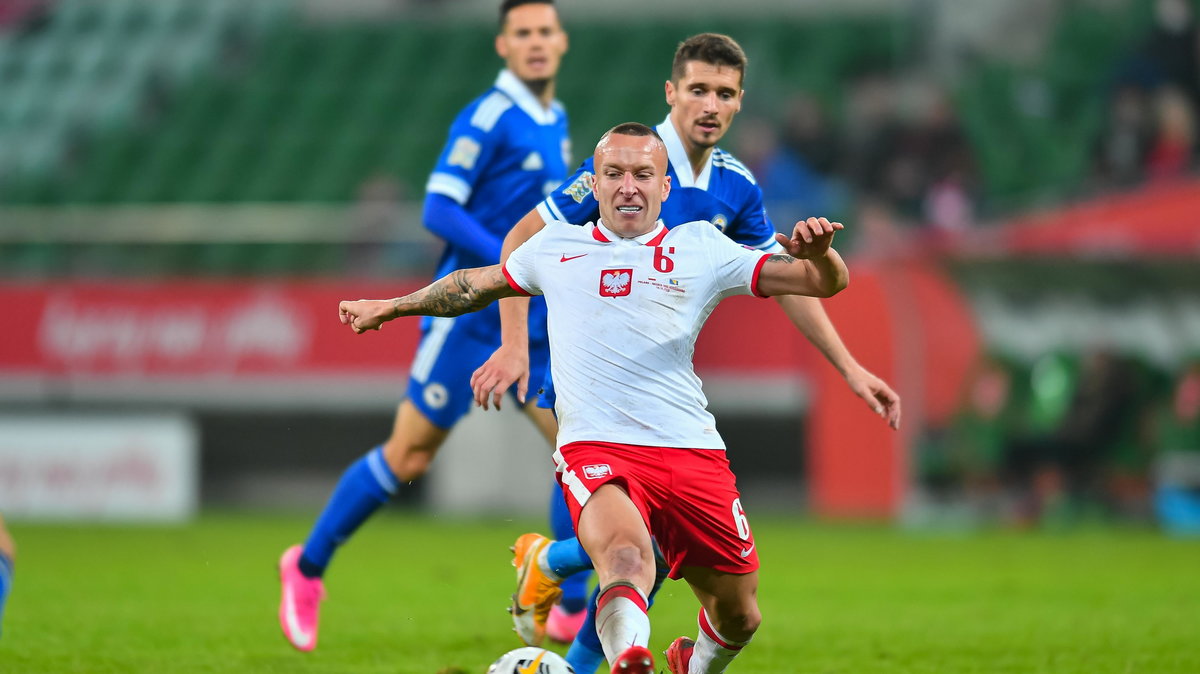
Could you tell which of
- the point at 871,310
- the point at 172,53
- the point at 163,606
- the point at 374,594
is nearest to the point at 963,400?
the point at 871,310

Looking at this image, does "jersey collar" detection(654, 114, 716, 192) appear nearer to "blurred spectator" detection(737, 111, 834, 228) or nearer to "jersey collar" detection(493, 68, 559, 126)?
"jersey collar" detection(493, 68, 559, 126)

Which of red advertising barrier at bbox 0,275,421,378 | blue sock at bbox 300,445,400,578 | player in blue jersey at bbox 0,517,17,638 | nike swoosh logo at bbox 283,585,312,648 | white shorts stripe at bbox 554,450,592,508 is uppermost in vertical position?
white shorts stripe at bbox 554,450,592,508

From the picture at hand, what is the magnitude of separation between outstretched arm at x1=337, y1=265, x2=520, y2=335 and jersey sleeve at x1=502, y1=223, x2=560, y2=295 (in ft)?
0.11

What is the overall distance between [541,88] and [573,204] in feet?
4.98

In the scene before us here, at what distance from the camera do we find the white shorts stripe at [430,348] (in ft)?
21.7

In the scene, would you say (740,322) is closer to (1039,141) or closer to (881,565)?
(1039,141)

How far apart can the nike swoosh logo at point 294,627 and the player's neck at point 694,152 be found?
242 cm

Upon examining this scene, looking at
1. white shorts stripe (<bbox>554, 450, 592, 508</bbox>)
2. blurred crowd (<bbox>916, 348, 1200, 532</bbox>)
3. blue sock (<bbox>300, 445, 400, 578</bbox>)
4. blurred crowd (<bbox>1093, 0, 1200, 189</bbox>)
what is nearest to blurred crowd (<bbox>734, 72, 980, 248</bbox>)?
blurred crowd (<bbox>1093, 0, 1200, 189</bbox>)

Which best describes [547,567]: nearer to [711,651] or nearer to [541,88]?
[711,651]

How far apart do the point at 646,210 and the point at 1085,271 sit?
9.54 meters

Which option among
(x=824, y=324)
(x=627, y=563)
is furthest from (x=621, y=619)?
(x=824, y=324)

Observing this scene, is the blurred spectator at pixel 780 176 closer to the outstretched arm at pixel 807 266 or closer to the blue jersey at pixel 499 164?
the blue jersey at pixel 499 164

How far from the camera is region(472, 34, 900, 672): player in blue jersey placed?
5309mm

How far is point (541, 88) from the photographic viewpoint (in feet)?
22.0
